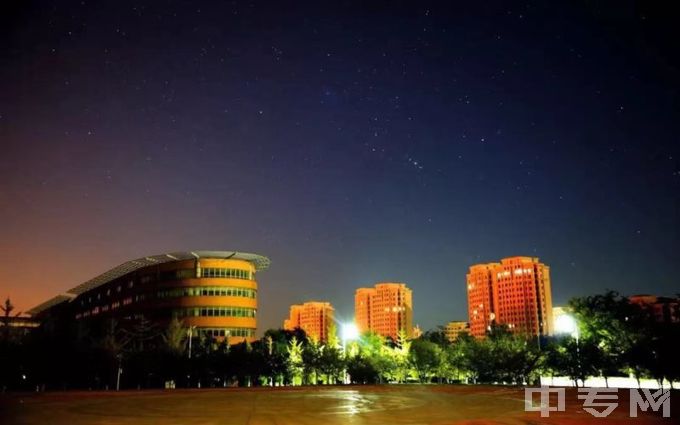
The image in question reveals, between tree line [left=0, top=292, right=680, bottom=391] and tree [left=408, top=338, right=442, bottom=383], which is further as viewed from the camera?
tree [left=408, top=338, right=442, bottom=383]

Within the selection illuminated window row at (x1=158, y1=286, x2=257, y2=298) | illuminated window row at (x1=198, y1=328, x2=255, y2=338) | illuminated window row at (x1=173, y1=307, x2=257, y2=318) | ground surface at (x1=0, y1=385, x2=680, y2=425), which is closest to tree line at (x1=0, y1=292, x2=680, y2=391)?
ground surface at (x1=0, y1=385, x2=680, y2=425)

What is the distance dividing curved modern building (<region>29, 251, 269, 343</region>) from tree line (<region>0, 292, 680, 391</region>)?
29.0 metres

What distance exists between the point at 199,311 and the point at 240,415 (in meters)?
71.7

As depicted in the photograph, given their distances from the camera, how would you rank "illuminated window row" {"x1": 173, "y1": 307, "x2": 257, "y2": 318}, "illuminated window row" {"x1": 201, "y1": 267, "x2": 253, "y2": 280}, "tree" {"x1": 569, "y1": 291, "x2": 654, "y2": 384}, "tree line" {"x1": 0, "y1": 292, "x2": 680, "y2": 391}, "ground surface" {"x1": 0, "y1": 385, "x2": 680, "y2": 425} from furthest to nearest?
"illuminated window row" {"x1": 201, "y1": 267, "x2": 253, "y2": 280}, "illuminated window row" {"x1": 173, "y1": 307, "x2": 257, "y2": 318}, "tree line" {"x1": 0, "y1": 292, "x2": 680, "y2": 391}, "tree" {"x1": 569, "y1": 291, "x2": 654, "y2": 384}, "ground surface" {"x1": 0, "y1": 385, "x2": 680, "y2": 425}

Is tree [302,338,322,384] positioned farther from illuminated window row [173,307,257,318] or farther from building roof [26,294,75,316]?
building roof [26,294,75,316]

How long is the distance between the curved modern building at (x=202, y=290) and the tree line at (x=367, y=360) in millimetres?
29020

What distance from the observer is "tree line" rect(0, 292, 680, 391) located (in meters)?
43.1

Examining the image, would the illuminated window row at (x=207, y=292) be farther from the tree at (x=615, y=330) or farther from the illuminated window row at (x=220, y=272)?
the tree at (x=615, y=330)

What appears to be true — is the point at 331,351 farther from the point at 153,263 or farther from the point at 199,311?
the point at 153,263

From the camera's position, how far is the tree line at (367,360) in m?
43.1

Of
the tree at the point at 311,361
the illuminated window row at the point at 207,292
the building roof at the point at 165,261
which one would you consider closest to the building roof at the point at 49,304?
the building roof at the point at 165,261

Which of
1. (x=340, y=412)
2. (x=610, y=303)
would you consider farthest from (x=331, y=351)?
(x=340, y=412)

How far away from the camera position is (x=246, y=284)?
97562 millimetres

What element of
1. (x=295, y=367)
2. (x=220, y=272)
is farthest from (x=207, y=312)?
(x=295, y=367)
